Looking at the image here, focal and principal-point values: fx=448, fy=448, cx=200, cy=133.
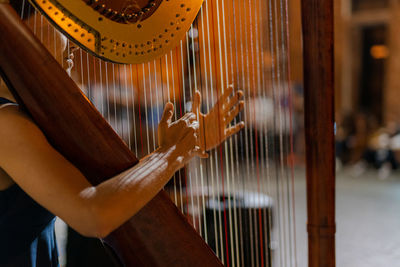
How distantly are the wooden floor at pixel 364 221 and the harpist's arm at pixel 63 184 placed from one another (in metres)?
2.21

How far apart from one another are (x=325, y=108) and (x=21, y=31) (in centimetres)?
64

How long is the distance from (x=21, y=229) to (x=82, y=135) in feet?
0.82

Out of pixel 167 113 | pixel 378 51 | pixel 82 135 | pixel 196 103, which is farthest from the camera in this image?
pixel 378 51

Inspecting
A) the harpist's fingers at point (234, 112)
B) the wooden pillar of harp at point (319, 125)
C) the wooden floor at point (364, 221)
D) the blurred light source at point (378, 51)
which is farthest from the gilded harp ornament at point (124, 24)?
the blurred light source at point (378, 51)

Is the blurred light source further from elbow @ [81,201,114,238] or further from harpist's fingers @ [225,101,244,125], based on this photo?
elbow @ [81,201,114,238]

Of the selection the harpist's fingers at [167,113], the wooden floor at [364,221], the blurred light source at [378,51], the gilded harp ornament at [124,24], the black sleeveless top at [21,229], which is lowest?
the wooden floor at [364,221]

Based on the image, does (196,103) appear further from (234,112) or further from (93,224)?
(93,224)

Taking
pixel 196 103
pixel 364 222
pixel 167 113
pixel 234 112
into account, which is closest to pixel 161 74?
pixel 167 113

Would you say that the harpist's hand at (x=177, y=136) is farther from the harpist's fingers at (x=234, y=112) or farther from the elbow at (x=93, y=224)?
the harpist's fingers at (x=234, y=112)

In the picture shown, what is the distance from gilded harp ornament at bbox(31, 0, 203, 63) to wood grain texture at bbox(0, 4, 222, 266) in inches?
2.9

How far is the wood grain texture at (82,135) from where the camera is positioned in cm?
76

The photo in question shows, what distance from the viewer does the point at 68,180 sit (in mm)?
706

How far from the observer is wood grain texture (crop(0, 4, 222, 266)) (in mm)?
764

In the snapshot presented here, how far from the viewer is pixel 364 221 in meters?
4.02
